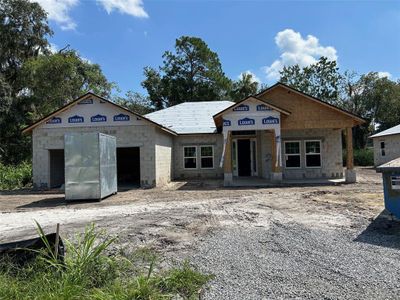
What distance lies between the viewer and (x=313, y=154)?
20891mm

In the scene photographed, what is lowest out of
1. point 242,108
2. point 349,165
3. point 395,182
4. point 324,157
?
point 395,182

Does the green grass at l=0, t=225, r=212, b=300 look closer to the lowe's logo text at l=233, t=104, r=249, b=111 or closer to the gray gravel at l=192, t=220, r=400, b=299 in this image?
the gray gravel at l=192, t=220, r=400, b=299

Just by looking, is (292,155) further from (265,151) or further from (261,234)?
(261,234)

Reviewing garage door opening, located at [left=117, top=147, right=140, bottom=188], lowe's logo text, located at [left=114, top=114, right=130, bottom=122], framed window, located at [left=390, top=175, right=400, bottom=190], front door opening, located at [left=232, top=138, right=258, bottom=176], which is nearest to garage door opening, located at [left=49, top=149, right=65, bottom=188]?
lowe's logo text, located at [left=114, top=114, right=130, bottom=122]

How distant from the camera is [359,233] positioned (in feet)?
24.6

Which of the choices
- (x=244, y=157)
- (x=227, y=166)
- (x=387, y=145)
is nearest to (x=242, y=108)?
(x=227, y=166)

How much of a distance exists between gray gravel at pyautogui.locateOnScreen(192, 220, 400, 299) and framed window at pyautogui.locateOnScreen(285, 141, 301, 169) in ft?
42.5

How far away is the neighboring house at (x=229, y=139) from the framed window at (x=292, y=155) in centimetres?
6

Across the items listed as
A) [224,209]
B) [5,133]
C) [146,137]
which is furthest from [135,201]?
[5,133]

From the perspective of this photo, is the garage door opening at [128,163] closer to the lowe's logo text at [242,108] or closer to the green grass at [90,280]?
the lowe's logo text at [242,108]

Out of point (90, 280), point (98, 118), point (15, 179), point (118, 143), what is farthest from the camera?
point (15, 179)

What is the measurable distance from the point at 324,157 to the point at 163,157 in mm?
9178

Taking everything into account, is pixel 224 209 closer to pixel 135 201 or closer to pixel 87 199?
pixel 135 201

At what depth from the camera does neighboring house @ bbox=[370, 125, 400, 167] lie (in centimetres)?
2992
